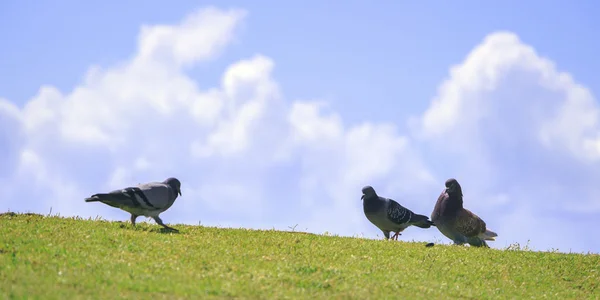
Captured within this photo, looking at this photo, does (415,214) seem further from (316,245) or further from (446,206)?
(316,245)

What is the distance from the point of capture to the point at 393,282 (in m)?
18.1

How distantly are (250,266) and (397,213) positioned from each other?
960cm

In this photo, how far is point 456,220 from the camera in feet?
85.3

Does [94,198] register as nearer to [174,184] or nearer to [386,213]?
[174,184]

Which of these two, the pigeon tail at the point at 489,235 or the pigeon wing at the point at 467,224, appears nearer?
the pigeon wing at the point at 467,224

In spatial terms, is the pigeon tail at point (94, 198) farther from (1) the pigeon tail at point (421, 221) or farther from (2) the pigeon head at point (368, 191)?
(1) the pigeon tail at point (421, 221)

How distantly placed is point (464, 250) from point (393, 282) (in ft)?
20.7

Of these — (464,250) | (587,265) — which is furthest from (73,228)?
(587,265)

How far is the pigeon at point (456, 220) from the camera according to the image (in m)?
26.0

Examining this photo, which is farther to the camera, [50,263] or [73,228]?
[73,228]

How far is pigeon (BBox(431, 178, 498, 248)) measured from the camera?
26.0 meters

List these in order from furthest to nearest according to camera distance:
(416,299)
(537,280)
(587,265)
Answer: (587,265), (537,280), (416,299)

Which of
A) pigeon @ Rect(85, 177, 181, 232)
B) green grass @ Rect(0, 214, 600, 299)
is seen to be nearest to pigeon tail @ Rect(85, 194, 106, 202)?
pigeon @ Rect(85, 177, 181, 232)

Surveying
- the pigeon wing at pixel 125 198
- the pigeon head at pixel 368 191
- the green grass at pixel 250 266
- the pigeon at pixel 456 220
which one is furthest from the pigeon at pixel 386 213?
the pigeon wing at pixel 125 198
